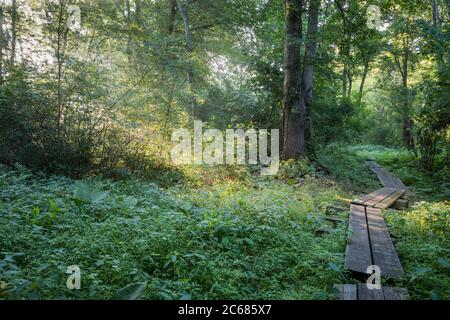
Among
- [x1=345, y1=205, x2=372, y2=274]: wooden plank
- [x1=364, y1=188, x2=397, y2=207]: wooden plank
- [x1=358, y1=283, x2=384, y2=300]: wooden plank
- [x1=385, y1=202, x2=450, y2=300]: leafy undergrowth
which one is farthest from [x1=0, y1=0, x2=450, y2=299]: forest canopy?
[x1=364, y1=188, x2=397, y2=207]: wooden plank

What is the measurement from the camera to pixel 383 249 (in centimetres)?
445

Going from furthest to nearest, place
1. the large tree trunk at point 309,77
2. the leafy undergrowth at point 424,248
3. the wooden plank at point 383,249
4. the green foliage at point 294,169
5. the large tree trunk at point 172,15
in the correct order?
the large tree trunk at point 172,15 → the large tree trunk at point 309,77 → the green foliage at point 294,169 → the wooden plank at point 383,249 → the leafy undergrowth at point 424,248

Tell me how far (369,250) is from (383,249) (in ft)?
0.77

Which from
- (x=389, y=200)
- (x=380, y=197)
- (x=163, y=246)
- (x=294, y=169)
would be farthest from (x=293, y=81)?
(x=163, y=246)

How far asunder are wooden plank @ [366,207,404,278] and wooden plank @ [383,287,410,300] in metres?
0.33

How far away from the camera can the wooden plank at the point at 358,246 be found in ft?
12.8

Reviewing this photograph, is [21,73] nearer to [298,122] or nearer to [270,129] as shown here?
[298,122]

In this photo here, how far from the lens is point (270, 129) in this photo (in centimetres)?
1364

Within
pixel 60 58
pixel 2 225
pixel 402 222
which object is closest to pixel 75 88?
pixel 60 58

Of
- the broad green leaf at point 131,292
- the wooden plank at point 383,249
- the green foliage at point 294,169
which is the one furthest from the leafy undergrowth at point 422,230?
the broad green leaf at point 131,292

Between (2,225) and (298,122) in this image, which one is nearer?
(2,225)

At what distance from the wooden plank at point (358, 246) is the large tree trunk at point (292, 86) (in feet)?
15.8

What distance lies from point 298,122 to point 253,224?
6.29 m

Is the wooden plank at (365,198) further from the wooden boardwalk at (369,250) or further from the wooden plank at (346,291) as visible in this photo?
the wooden plank at (346,291)
